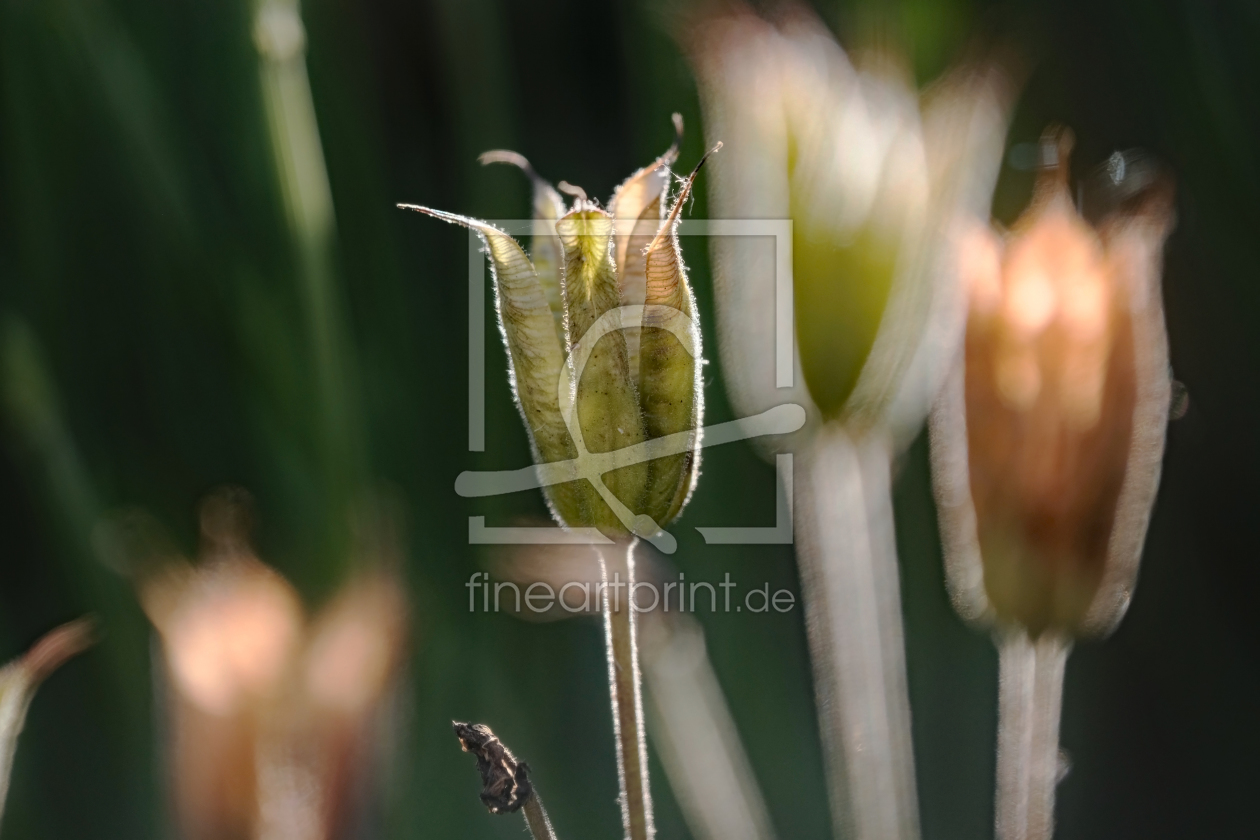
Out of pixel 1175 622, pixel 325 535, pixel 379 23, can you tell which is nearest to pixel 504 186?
pixel 379 23

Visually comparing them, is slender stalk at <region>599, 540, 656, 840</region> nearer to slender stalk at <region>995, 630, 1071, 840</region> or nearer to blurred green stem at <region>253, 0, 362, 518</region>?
slender stalk at <region>995, 630, 1071, 840</region>

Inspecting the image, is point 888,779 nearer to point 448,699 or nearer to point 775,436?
point 775,436

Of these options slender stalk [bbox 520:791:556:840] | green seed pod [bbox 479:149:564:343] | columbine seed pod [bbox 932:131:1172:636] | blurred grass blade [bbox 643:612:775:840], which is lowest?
blurred grass blade [bbox 643:612:775:840]

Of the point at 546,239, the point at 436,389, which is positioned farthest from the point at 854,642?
the point at 436,389

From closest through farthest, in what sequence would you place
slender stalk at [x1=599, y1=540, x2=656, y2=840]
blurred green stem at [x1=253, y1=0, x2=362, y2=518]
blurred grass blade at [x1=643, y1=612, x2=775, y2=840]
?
slender stalk at [x1=599, y1=540, x2=656, y2=840] < blurred grass blade at [x1=643, y1=612, x2=775, y2=840] < blurred green stem at [x1=253, y1=0, x2=362, y2=518]

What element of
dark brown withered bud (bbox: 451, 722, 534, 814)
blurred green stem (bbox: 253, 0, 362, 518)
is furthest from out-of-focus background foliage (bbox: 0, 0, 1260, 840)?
dark brown withered bud (bbox: 451, 722, 534, 814)

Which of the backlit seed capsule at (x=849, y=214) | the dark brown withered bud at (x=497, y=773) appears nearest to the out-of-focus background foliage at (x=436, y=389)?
the backlit seed capsule at (x=849, y=214)
